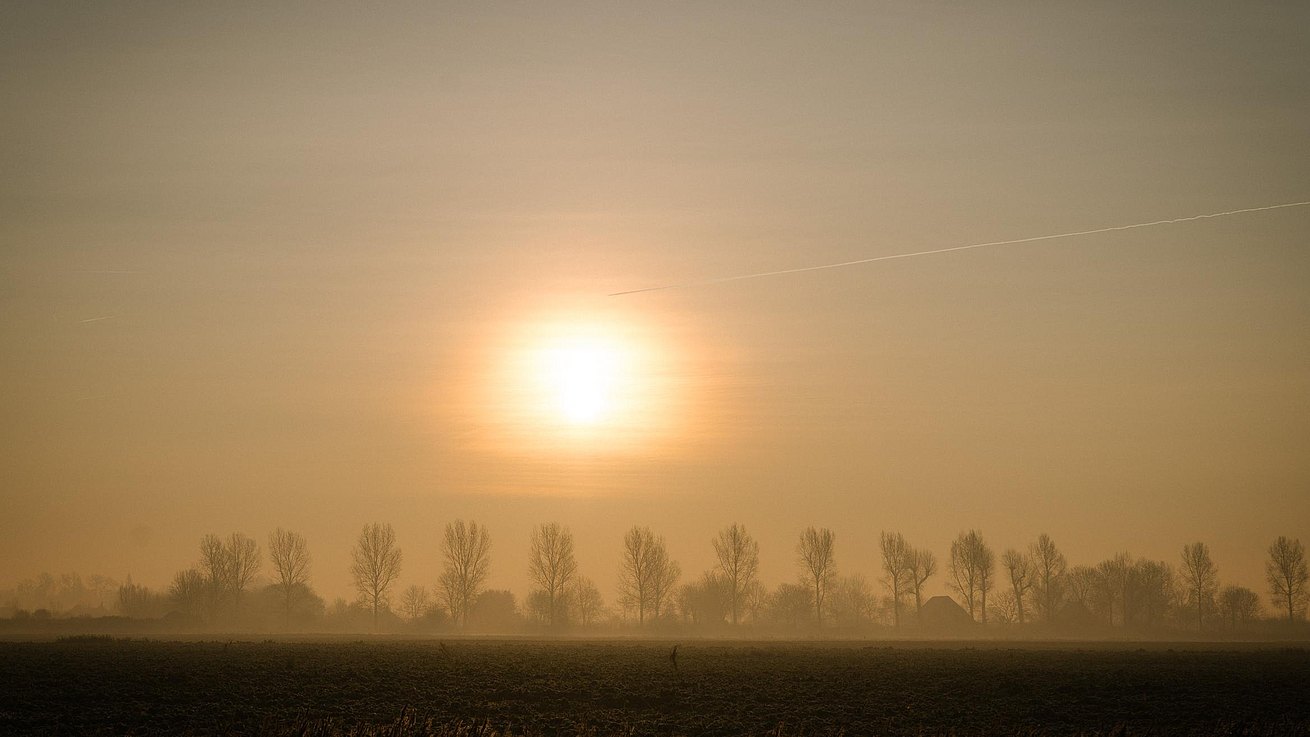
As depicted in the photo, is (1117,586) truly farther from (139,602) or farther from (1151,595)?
(139,602)

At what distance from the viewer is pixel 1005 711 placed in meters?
38.4

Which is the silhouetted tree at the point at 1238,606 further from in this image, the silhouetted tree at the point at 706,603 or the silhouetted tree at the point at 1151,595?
the silhouetted tree at the point at 706,603

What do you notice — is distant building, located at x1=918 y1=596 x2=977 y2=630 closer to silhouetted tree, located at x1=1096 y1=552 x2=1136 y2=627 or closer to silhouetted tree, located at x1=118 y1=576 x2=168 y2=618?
silhouetted tree, located at x1=1096 y1=552 x2=1136 y2=627

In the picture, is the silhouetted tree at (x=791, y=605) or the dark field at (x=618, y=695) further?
the silhouetted tree at (x=791, y=605)

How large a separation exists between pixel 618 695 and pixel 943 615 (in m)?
101

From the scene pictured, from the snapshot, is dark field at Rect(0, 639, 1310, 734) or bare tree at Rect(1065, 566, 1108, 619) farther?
bare tree at Rect(1065, 566, 1108, 619)

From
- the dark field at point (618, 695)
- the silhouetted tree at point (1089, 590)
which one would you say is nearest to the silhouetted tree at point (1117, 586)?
the silhouetted tree at point (1089, 590)

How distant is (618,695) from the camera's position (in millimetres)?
40812

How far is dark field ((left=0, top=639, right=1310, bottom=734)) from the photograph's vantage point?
34.2 meters

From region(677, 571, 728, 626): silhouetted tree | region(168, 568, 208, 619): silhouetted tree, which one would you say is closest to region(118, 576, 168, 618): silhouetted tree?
region(168, 568, 208, 619): silhouetted tree

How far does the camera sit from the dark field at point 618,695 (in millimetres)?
34156

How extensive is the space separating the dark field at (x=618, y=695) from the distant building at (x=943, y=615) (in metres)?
75.2

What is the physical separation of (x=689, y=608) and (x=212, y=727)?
326 feet

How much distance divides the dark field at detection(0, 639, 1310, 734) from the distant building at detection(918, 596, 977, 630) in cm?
7523
